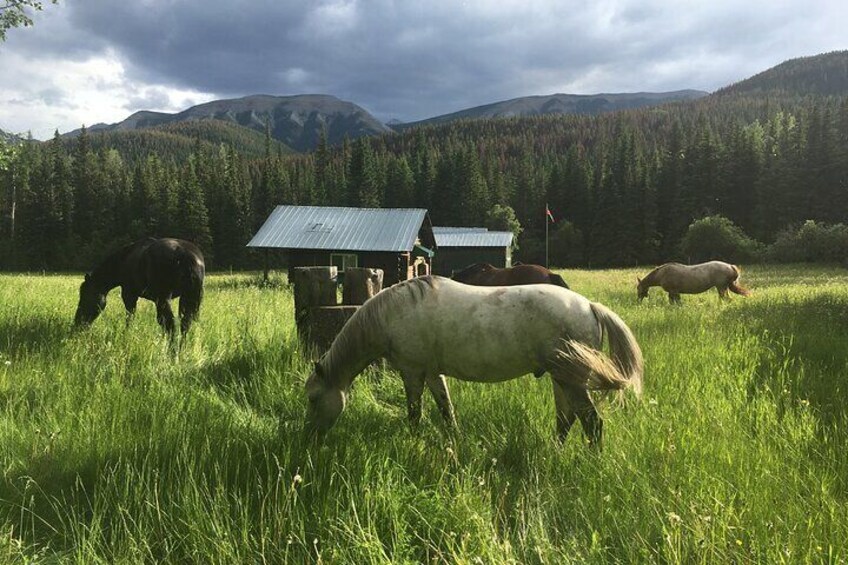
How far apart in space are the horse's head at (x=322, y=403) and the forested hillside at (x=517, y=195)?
65.9 m

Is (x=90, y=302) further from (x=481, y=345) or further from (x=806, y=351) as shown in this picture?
(x=806, y=351)

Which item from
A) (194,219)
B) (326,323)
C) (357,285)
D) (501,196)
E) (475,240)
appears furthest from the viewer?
(501,196)

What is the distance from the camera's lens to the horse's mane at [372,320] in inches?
153

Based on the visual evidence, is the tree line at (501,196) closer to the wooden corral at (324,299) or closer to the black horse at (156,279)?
the wooden corral at (324,299)

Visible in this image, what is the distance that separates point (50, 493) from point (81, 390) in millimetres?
1867

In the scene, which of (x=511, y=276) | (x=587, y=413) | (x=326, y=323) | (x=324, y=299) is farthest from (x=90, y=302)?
(x=587, y=413)

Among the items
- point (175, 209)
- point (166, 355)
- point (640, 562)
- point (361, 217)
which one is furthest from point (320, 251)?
point (175, 209)

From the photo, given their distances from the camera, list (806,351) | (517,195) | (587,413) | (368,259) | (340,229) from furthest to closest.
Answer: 1. (517,195)
2. (340,229)
3. (368,259)
4. (806,351)
5. (587,413)

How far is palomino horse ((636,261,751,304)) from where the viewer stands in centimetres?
1359

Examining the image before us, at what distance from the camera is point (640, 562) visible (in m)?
2.26

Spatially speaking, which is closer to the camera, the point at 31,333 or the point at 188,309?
the point at 31,333

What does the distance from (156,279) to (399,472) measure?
6.53 m

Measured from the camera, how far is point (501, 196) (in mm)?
79062

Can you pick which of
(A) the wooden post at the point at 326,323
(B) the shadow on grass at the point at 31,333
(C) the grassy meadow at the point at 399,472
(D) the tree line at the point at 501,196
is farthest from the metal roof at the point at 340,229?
(D) the tree line at the point at 501,196
